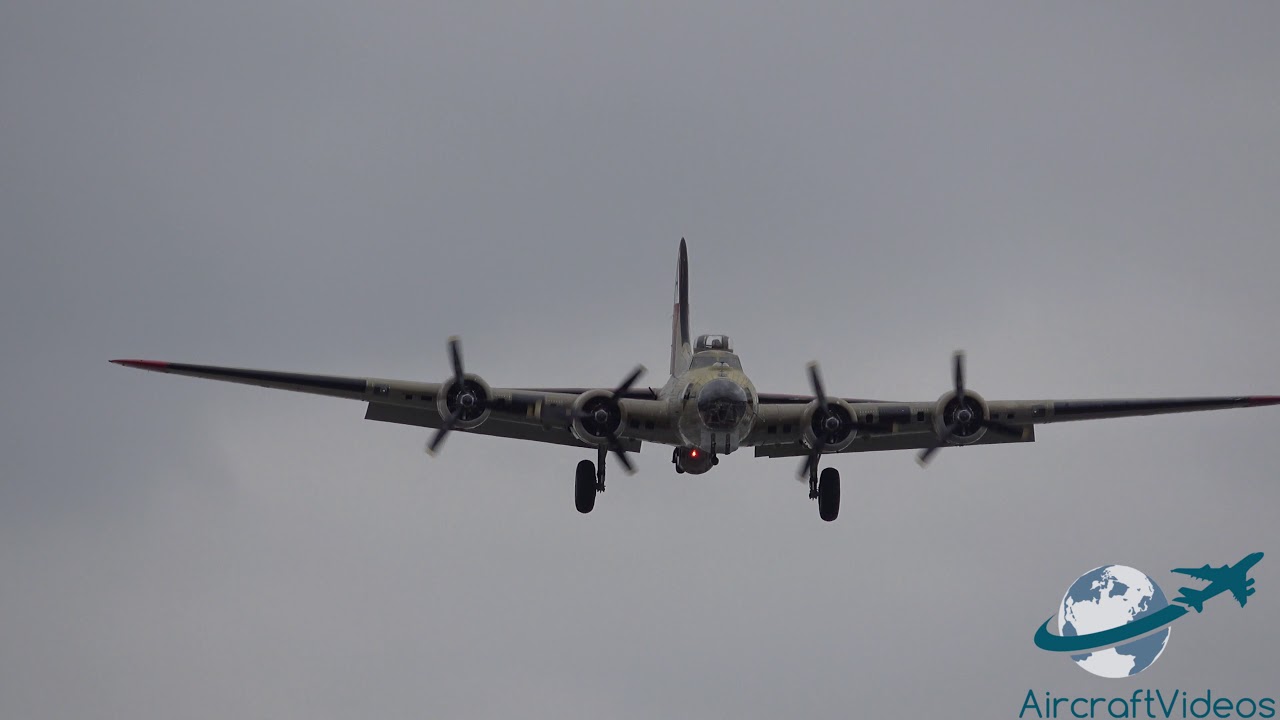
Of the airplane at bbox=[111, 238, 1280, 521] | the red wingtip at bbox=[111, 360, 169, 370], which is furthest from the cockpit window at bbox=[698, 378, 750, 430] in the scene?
the red wingtip at bbox=[111, 360, 169, 370]

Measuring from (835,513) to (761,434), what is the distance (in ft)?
13.9

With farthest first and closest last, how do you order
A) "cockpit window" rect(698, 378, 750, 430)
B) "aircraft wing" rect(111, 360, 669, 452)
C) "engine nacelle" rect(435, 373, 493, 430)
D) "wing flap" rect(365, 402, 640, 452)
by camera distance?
"wing flap" rect(365, 402, 640, 452) → "aircraft wing" rect(111, 360, 669, 452) → "engine nacelle" rect(435, 373, 493, 430) → "cockpit window" rect(698, 378, 750, 430)

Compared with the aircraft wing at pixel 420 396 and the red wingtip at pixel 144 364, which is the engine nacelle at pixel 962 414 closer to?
the aircraft wing at pixel 420 396

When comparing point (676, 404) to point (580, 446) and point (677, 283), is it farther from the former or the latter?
point (677, 283)

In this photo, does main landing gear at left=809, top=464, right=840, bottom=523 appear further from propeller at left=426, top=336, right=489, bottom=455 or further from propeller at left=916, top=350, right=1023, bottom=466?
propeller at left=426, top=336, right=489, bottom=455

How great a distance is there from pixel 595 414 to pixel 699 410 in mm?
3126

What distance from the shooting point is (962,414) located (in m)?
38.9

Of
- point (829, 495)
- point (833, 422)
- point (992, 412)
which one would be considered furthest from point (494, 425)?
point (992, 412)

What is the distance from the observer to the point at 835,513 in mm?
42406

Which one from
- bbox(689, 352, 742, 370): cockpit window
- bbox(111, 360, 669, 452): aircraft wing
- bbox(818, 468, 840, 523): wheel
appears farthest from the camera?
bbox(818, 468, 840, 523): wheel

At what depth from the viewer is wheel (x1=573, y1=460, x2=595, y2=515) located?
1645 inches

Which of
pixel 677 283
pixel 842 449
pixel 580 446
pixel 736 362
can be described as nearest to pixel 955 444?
pixel 842 449

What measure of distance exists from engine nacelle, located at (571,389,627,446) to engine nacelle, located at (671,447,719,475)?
2086mm

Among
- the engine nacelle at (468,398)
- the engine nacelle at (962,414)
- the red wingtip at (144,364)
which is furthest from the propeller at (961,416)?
the red wingtip at (144,364)
